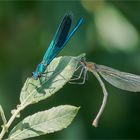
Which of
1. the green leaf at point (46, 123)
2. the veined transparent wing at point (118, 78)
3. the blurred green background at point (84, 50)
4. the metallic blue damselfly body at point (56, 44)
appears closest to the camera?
the green leaf at point (46, 123)

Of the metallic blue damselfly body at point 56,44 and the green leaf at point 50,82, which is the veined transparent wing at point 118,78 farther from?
the green leaf at point 50,82

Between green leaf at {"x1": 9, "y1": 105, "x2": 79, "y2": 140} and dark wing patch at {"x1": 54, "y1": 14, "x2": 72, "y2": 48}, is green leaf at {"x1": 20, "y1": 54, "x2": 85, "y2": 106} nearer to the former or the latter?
green leaf at {"x1": 9, "y1": 105, "x2": 79, "y2": 140}

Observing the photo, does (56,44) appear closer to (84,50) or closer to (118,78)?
(118,78)

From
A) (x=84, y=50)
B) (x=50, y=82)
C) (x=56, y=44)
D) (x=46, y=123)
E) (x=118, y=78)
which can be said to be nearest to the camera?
(x=46, y=123)

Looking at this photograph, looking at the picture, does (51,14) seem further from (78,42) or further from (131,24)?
(131,24)

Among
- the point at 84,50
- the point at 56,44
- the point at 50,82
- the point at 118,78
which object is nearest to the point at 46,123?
the point at 50,82

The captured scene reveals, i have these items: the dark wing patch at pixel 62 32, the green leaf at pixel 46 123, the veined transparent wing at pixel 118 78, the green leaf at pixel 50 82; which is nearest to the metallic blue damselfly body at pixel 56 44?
the dark wing patch at pixel 62 32
